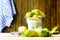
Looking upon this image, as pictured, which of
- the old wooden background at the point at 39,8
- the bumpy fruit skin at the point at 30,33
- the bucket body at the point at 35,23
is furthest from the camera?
the old wooden background at the point at 39,8

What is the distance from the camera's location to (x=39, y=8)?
271 centimetres

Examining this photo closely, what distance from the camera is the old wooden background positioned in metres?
2.67

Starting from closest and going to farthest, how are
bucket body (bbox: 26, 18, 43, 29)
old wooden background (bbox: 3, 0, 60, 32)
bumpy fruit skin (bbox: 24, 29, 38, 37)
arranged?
bumpy fruit skin (bbox: 24, 29, 38, 37) < bucket body (bbox: 26, 18, 43, 29) < old wooden background (bbox: 3, 0, 60, 32)

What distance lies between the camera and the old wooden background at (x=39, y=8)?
267 centimetres

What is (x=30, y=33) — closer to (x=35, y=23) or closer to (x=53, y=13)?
(x=35, y=23)

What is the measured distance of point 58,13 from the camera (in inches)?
108

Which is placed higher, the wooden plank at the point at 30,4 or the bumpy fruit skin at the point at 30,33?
the wooden plank at the point at 30,4

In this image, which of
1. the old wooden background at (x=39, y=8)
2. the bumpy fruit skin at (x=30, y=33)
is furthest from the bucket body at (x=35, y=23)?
the old wooden background at (x=39, y=8)

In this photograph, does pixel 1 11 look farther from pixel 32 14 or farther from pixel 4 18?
pixel 32 14

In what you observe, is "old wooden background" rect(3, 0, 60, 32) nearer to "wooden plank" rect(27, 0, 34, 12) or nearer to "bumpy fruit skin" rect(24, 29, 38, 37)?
"wooden plank" rect(27, 0, 34, 12)

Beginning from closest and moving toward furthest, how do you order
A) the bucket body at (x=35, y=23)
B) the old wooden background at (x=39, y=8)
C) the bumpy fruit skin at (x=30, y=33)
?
the bumpy fruit skin at (x=30, y=33) < the bucket body at (x=35, y=23) < the old wooden background at (x=39, y=8)

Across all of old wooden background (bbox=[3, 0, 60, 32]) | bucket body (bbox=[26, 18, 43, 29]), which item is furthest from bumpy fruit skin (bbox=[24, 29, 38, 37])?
old wooden background (bbox=[3, 0, 60, 32])

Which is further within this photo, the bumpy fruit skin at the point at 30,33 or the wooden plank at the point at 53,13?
the wooden plank at the point at 53,13

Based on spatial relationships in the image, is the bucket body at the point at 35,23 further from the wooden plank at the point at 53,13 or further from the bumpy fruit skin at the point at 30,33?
the wooden plank at the point at 53,13
